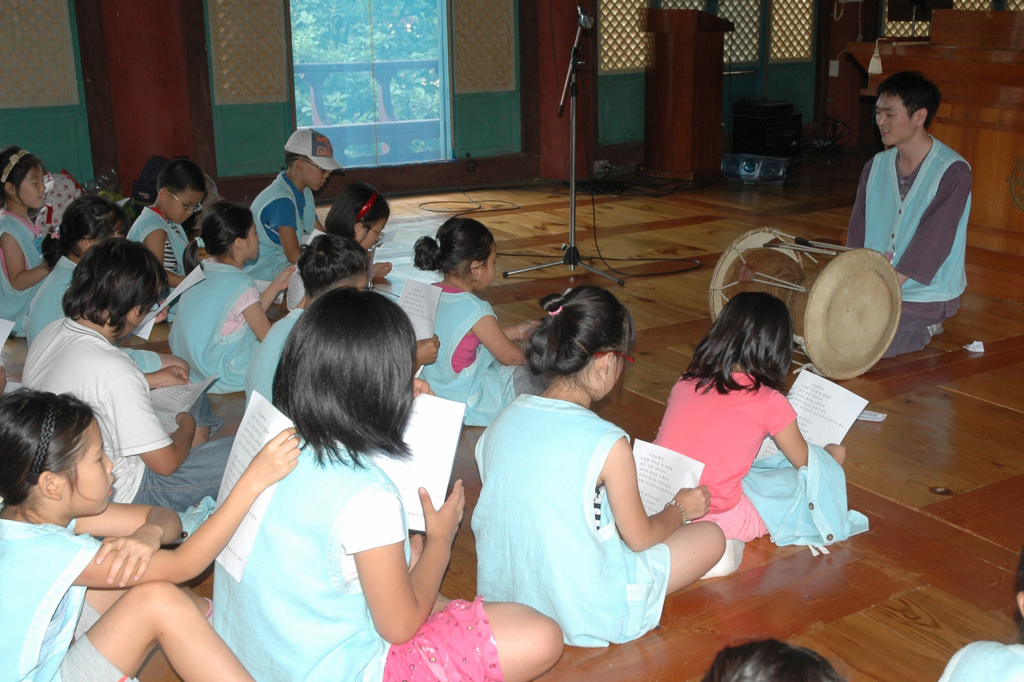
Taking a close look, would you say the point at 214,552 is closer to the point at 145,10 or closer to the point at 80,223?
the point at 80,223

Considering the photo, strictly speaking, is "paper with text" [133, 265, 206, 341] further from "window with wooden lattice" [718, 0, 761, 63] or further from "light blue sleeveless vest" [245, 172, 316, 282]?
"window with wooden lattice" [718, 0, 761, 63]

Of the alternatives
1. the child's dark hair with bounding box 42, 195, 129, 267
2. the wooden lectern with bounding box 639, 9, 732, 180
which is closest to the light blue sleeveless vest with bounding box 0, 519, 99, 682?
the child's dark hair with bounding box 42, 195, 129, 267

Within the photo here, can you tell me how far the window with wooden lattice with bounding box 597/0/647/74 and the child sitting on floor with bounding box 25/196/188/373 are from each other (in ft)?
20.0

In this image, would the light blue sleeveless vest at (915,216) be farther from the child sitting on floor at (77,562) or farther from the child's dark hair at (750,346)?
the child sitting on floor at (77,562)

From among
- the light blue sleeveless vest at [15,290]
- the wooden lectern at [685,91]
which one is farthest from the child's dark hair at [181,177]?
the wooden lectern at [685,91]

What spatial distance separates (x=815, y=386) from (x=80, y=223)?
2628 mm

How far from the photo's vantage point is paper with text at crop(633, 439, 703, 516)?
7.08ft

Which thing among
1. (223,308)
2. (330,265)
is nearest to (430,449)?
(330,265)

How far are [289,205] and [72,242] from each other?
4.72 feet

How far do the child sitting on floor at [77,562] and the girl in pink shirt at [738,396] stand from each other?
1.15 meters

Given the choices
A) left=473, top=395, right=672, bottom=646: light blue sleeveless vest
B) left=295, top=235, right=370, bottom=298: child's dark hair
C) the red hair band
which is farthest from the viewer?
the red hair band

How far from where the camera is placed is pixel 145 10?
270 inches

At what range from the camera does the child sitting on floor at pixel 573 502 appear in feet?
6.06

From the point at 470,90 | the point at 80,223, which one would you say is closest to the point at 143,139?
the point at 470,90
